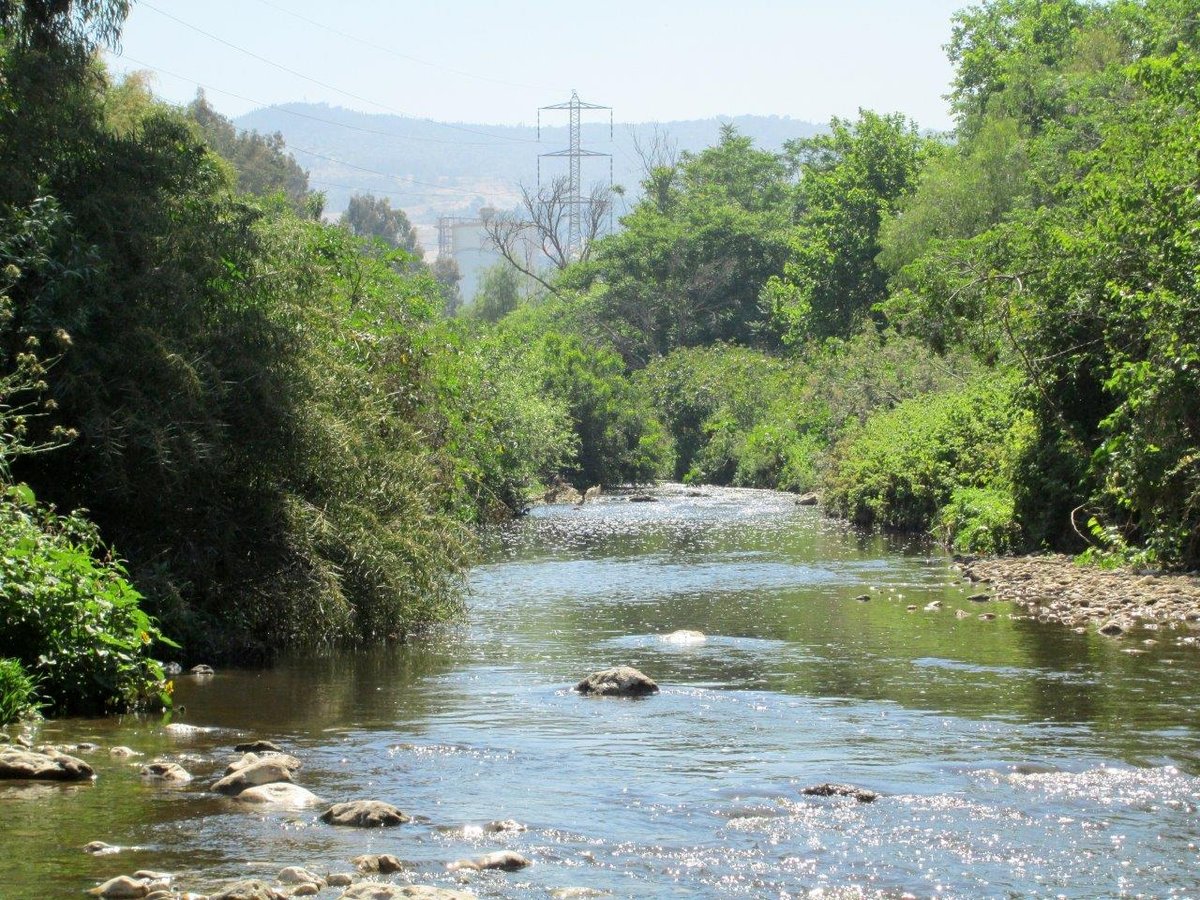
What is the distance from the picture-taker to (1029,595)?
2172 cm

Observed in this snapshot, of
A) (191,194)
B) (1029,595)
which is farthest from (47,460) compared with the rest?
(1029,595)

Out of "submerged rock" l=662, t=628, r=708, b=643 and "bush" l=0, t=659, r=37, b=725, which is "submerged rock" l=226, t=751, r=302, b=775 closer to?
"bush" l=0, t=659, r=37, b=725

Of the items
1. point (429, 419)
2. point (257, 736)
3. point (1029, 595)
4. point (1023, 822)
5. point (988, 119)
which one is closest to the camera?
point (1023, 822)

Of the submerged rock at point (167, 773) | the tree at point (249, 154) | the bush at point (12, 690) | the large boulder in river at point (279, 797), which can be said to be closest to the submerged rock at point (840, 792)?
the large boulder in river at point (279, 797)

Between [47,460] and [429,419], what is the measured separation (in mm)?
11463

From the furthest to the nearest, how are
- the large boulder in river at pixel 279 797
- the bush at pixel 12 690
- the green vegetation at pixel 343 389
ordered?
1. the green vegetation at pixel 343 389
2. the bush at pixel 12 690
3. the large boulder in river at pixel 279 797

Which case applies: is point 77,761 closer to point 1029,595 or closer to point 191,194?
point 191,194

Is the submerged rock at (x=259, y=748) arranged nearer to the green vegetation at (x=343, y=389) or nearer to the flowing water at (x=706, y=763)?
the flowing water at (x=706, y=763)

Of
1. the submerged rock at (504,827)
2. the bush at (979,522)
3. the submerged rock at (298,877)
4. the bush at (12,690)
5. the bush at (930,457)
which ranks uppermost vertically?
the bush at (930,457)

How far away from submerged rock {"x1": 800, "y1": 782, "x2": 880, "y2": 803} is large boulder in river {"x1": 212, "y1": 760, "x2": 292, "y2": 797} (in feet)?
Answer: 12.1

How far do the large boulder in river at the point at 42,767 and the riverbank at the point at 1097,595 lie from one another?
1270 cm

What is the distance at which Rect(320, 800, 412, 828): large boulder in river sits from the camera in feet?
29.0

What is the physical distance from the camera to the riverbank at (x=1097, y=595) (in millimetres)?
18375

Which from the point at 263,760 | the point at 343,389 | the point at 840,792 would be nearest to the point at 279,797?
the point at 263,760
